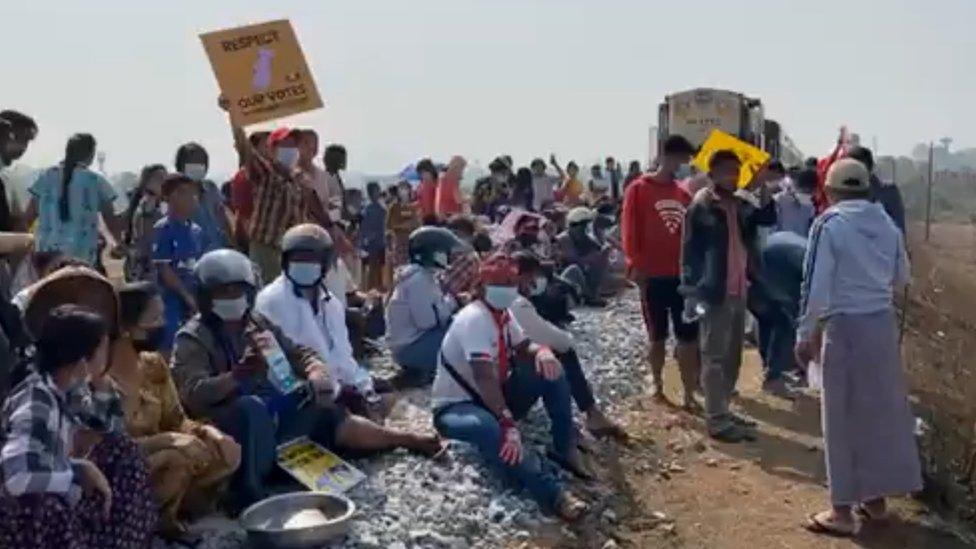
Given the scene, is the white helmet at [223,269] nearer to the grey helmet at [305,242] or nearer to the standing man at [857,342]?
the grey helmet at [305,242]

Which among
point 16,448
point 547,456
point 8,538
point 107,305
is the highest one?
point 107,305

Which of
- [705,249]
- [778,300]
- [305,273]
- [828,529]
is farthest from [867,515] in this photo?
[305,273]

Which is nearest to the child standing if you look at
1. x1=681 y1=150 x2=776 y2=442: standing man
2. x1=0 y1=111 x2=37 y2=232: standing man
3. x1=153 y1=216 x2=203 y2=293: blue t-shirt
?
x1=681 y1=150 x2=776 y2=442: standing man

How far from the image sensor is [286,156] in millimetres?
8508

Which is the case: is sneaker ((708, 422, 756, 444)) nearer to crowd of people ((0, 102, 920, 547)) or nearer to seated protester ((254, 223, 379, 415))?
crowd of people ((0, 102, 920, 547))

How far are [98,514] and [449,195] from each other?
428 inches

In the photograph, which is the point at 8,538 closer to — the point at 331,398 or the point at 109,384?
the point at 109,384

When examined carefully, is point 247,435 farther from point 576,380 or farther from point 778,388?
point 778,388

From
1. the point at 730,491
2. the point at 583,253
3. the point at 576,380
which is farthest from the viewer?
the point at 583,253

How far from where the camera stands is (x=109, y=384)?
454 centimetres

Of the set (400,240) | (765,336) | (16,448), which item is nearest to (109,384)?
(16,448)

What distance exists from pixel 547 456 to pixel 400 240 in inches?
315

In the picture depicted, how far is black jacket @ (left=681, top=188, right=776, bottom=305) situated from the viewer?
8.27 metres

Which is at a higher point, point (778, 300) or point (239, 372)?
point (239, 372)
